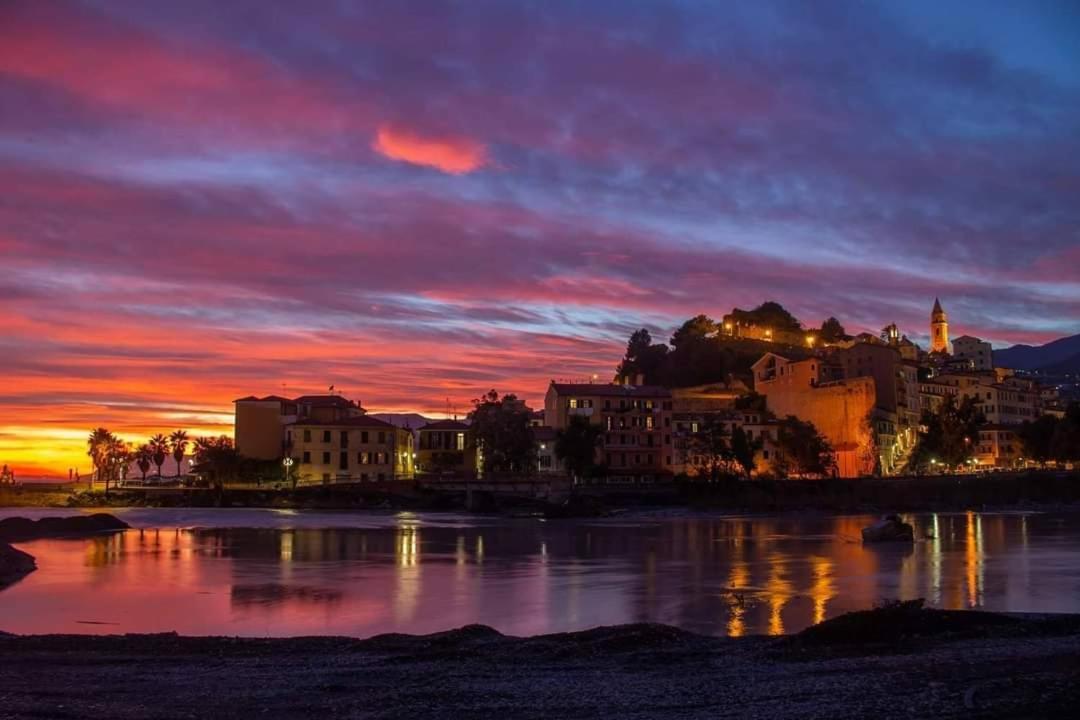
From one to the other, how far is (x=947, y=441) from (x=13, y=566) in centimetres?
11968

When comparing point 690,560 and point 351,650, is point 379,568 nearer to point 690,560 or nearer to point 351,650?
point 690,560

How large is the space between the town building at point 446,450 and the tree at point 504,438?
1456 cm

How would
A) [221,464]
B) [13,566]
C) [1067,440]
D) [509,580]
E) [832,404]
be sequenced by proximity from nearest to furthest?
[509,580], [13,566], [221,464], [1067,440], [832,404]

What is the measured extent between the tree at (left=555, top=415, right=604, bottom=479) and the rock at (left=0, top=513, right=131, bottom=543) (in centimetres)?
5068

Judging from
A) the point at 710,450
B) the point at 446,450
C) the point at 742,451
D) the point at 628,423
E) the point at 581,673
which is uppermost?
the point at 628,423

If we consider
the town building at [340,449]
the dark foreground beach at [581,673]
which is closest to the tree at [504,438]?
the town building at [340,449]

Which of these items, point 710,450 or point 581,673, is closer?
point 581,673

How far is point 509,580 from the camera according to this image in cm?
3344

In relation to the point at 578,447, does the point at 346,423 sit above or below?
above

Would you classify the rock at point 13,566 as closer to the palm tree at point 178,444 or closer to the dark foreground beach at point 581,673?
the dark foreground beach at point 581,673

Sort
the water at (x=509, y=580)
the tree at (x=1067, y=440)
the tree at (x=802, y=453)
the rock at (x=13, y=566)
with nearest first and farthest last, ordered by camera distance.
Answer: the water at (x=509, y=580)
the rock at (x=13, y=566)
the tree at (x=1067, y=440)
the tree at (x=802, y=453)

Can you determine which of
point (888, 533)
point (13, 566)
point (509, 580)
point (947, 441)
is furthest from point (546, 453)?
point (13, 566)

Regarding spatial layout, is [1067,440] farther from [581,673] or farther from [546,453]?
[581,673]

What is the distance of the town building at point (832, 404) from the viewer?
129750 millimetres
